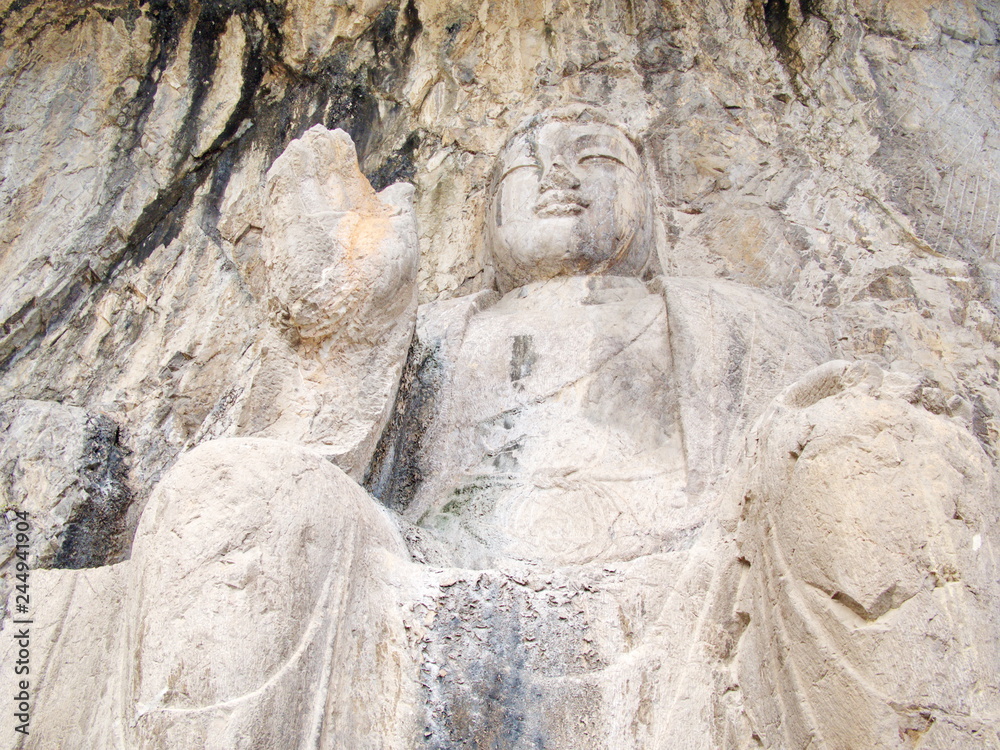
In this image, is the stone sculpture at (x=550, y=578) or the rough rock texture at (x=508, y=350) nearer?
the stone sculpture at (x=550, y=578)

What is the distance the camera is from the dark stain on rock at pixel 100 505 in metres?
3.67

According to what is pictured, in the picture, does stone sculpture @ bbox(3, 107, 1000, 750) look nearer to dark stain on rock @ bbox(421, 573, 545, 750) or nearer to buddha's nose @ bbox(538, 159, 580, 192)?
dark stain on rock @ bbox(421, 573, 545, 750)

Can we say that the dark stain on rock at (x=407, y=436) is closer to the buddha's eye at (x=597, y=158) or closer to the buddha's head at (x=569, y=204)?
the buddha's head at (x=569, y=204)

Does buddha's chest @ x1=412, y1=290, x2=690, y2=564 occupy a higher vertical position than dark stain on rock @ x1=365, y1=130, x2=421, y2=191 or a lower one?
lower

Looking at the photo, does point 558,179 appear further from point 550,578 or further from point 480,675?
point 480,675

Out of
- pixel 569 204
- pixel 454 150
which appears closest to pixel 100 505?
pixel 569 204

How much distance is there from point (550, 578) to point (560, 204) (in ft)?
6.26

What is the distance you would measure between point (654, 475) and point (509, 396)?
0.64 metres

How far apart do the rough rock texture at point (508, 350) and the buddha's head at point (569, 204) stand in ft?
0.33

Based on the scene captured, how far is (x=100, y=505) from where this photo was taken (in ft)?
12.4

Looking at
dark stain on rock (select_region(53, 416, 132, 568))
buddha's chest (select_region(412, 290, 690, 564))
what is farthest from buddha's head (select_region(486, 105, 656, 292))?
dark stain on rock (select_region(53, 416, 132, 568))

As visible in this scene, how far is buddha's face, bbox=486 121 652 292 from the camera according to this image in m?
4.04

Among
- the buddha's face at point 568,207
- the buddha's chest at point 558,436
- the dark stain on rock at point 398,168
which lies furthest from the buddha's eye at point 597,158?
the dark stain on rock at point 398,168

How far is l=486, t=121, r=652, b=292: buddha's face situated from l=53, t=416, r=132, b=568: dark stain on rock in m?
1.69
